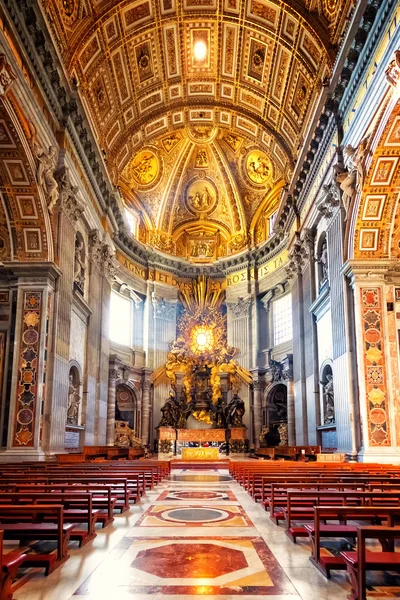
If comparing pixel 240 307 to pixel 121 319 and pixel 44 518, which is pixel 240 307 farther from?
pixel 44 518

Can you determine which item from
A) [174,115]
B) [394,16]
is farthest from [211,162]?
[394,16]

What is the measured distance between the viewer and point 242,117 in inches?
925

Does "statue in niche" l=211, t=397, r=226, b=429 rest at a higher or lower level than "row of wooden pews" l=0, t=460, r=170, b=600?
higher

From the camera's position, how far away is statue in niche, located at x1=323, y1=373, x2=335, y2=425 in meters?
16.4

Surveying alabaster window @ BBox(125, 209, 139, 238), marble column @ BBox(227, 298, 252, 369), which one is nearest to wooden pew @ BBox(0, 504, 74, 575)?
marble column @ BBox(227, 298, 252, 369)

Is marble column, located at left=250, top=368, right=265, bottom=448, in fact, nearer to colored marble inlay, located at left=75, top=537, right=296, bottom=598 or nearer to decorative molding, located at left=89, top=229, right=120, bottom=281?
decorative molding, located at left=89, top=229, right=120, bottom=281

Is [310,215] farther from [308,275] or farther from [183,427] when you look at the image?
[183,427]

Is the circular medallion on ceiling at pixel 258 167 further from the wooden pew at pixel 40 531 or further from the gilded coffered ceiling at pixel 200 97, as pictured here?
the wooden pew at pixel 40 531

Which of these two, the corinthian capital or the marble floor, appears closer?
the marble floor

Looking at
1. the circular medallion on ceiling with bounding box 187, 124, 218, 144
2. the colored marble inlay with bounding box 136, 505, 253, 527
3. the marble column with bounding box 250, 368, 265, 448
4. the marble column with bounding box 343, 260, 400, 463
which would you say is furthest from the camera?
the circular medallion on ceiling with bounding box 187, 124, 218, 144

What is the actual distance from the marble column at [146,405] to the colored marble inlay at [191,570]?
68.4 feet

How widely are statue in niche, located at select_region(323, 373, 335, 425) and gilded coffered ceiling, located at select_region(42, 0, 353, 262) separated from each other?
8.96 m

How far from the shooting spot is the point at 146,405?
25.9 m

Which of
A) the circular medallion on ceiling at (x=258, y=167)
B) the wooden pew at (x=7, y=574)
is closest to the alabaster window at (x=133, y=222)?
the circular medallion on ceiling at (x=258, y=167)
